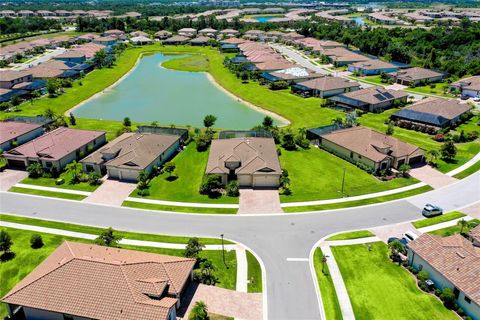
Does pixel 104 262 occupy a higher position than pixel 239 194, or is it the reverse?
pixel 104 262

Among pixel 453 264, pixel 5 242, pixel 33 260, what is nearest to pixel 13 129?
pixel 5 242

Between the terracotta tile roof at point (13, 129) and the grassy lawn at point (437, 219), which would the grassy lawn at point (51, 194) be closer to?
the terracotta tile roof at point (13, 129)

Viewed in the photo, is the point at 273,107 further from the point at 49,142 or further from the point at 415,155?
the point at 49,142

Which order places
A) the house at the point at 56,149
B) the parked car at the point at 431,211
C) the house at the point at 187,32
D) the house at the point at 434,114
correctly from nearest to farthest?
the parked car at the point at 431,211, the house at the point at 56,149, the house at the point at 434,114, the house at the point at 187,32

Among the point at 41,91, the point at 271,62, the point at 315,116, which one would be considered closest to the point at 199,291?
the point at 315,116

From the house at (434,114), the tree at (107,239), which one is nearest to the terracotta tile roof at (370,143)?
the house at (434,114)

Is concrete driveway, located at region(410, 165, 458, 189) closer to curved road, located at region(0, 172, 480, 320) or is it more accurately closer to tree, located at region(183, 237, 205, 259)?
curved road, located at region(0, 172, 480, 320)

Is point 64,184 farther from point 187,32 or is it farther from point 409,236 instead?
point 187,32
